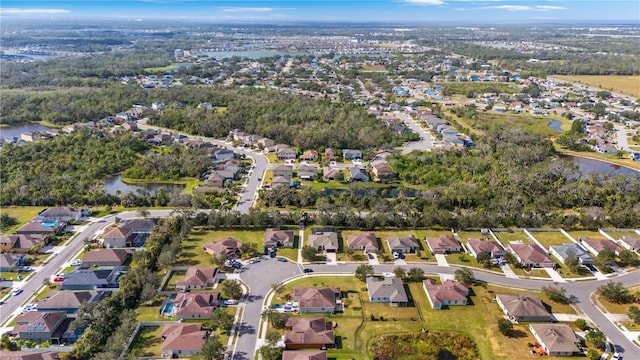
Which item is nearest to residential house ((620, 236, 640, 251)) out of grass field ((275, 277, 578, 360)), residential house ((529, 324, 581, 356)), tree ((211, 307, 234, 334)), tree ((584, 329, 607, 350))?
grass field ((275, 277, 578, 360))

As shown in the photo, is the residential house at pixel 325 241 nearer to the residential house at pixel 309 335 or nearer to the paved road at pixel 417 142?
the residential house at pixel 309 335

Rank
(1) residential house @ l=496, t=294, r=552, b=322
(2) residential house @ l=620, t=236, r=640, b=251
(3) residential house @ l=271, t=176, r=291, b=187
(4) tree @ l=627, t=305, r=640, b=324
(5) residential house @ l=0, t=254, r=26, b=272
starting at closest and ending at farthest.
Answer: (4) tree @ l=627, t=305, r=640, b=324 → (1) residential house @ l=496, t=294, r=552, b=322 → (5) residential house @ l=0, t=254, r=26, b=272 → (2) residential house @ l=620, t=236, r=640, b=251 → (3) residential house @ l=271, t=176, r=291, b=187

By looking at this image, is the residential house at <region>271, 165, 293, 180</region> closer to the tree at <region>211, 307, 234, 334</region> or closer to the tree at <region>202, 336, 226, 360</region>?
the tree at <region>211, 307, 234, 334</region>

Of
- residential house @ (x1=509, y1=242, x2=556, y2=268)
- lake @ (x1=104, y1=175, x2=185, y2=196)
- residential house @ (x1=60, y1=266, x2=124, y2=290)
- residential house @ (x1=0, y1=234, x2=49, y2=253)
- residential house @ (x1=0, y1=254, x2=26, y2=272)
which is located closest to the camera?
residential house @ (x1=60, y1=266, x2=124, y2=290)

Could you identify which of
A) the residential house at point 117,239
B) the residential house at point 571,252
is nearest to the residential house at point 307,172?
the residential house at point 117,239

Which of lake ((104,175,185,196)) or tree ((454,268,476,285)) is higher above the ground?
lake ((104,175,185,196))

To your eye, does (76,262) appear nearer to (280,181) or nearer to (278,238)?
(278,238)

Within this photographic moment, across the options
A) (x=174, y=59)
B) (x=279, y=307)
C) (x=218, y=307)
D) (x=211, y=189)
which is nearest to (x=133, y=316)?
(x=218, y=307)
